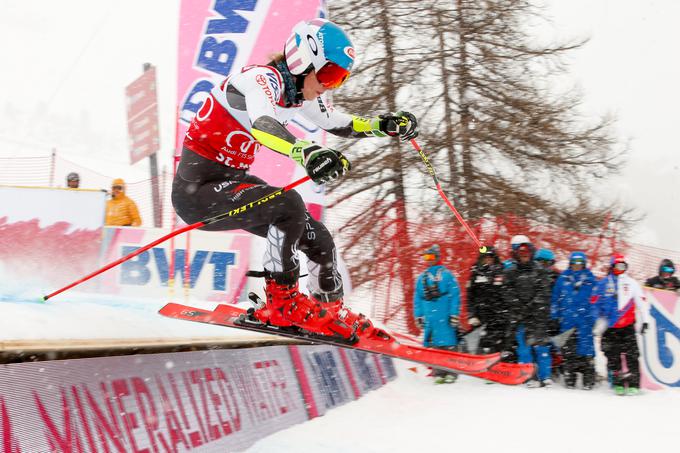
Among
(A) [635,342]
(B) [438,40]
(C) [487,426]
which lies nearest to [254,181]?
(C) [487,426]

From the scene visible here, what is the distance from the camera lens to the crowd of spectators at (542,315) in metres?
6.29

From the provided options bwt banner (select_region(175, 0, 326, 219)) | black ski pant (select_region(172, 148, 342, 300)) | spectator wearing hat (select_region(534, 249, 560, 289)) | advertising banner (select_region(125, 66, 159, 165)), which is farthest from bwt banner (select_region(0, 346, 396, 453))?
advertising banner (select_region(125, 66, 159, 165))

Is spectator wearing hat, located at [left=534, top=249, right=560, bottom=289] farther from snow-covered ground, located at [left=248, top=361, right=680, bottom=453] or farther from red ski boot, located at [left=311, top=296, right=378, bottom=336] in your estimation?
red ski boot, located at [left=311, top=296, right=378, bottom=336]

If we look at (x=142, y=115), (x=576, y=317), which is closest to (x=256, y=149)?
(x=576, y=317)

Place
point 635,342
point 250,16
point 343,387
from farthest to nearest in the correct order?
point 250,16
point 635,342
point 343,387

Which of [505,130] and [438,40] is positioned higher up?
[438,40]

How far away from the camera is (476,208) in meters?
11.4

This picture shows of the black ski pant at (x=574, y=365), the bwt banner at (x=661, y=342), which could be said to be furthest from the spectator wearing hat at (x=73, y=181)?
the bwt banner at (x=661, y=342)

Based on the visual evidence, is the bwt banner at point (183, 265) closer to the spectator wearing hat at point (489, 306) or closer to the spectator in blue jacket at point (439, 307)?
the spectator in blue jacket at point (439, 307)

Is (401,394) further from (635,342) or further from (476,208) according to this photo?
(476,208)

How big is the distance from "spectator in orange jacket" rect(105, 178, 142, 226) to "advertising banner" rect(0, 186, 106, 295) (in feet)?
0.42

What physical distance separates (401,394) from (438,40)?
802 centimetres

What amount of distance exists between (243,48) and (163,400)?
4521 millimetres

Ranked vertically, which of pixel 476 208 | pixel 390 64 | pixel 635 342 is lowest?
pixel 635 342
